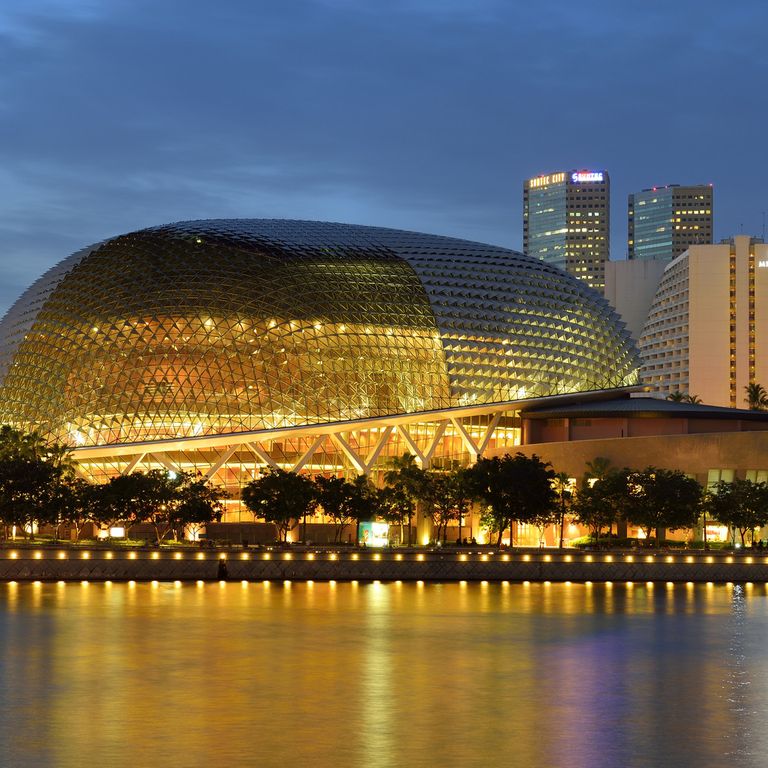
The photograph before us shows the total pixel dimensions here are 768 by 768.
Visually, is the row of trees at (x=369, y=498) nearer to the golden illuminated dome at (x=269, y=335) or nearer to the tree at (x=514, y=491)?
the tree at (x=514, y=491)

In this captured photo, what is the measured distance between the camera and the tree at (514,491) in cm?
10438

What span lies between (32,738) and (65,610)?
26.5 m

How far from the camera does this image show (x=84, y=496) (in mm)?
103250

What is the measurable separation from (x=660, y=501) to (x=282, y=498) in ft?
93.7

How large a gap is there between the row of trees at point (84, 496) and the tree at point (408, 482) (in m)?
14.3

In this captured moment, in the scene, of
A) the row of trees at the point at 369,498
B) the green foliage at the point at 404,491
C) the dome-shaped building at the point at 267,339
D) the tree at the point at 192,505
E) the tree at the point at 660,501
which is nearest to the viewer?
the row of trees at the point at 369,498

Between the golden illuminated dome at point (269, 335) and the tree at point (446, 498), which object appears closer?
the tree at point (446, 498)

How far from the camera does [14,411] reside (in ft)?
405

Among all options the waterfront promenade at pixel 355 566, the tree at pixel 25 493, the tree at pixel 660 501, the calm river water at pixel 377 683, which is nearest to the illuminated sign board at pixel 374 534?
the tree at pixel 660 501

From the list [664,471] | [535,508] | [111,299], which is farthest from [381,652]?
[111,299]

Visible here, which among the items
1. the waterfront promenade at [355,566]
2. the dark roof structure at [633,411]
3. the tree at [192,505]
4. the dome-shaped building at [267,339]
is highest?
the dome-shaped building at [267,339]

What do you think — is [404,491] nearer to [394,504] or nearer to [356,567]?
[394,504]

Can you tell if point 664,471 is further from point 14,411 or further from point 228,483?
point 14,411

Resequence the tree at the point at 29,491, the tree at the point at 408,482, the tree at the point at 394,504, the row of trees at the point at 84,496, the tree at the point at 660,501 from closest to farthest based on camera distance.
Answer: the tree at the point at 29,491 < the row of trees at the point at 84,496 < the tree at the point at 660,501 < the tree at the point at 394,504 < the tree at the point at 408,482
